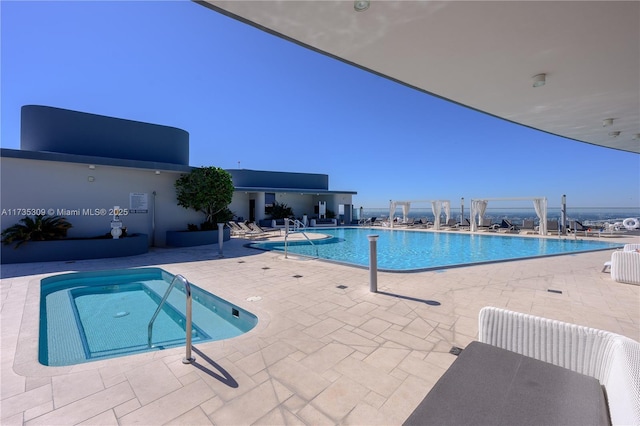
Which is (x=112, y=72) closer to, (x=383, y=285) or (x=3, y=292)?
(x=3, y=292)

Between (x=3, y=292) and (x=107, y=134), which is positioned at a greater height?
(x=107, y=134)

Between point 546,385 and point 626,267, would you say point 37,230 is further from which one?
point 626,267

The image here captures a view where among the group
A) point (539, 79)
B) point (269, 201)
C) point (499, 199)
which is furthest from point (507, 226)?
point (539, 79)

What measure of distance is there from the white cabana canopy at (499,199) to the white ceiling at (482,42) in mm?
12183

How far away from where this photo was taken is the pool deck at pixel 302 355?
193cm

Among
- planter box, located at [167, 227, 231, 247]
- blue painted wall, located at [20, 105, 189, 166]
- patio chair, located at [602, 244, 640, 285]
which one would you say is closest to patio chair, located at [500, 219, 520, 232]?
patio chair, located at [602, 244, 640, 285]

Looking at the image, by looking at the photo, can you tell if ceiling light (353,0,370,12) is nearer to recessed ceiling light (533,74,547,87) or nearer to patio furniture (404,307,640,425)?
recessed ceiling light (533,74,547,87)

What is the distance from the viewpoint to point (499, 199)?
15617 mm

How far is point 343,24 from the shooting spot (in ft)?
8.07

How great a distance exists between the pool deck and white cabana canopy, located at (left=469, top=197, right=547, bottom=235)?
10.4 meters

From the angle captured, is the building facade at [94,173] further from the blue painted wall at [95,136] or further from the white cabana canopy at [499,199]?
the white cabana canopy at [499,199]

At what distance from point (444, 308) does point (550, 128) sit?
13.8 feet

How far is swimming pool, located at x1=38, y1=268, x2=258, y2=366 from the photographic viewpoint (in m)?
3.43

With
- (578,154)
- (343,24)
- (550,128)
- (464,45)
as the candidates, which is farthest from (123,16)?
(578,154)
